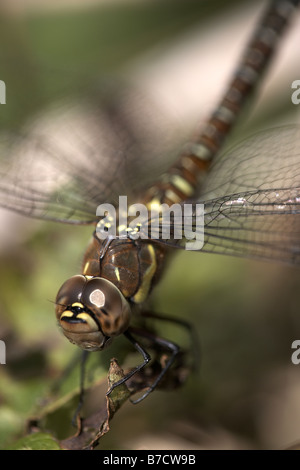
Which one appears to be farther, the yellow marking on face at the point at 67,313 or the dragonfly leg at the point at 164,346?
the dragonfly leg at the point at 164,346

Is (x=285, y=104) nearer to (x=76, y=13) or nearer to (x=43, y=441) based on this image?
(x=76, y=13)

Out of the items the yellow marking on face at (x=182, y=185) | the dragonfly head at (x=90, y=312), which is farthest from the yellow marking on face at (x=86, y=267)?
the yellow marking on face at (x=182, y=185)

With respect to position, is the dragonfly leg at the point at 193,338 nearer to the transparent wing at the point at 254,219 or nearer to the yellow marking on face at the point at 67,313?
the transparent wing at the point at 254,219

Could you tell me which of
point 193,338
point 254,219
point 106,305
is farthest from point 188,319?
point 106,305

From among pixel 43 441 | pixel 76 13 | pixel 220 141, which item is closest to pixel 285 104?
pixel 220 141

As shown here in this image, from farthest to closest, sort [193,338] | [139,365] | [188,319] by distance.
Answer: [188,319] < [193,338] < [139,365]

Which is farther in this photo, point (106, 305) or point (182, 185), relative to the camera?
point (182, 185)

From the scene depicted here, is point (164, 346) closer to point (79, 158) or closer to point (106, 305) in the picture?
point (106, 305)
